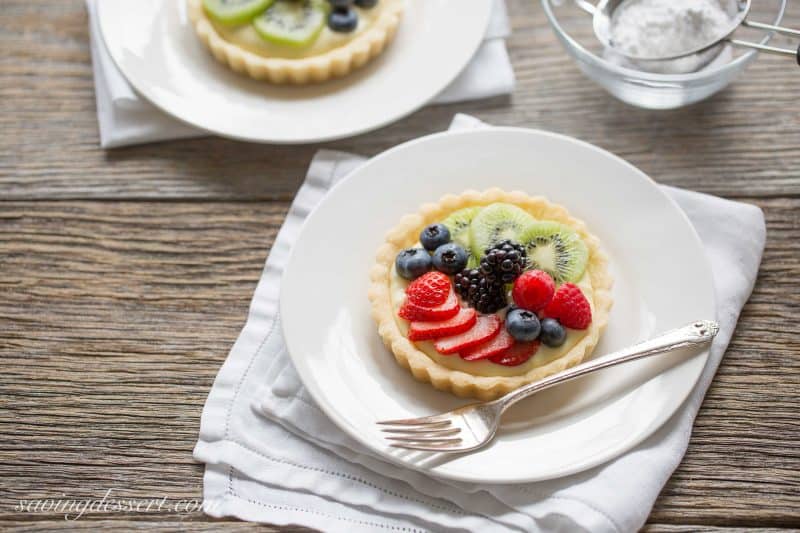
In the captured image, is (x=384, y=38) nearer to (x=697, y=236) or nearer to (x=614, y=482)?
(x=697, y=236)

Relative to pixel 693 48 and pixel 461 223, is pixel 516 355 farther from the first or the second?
pixel 693 48

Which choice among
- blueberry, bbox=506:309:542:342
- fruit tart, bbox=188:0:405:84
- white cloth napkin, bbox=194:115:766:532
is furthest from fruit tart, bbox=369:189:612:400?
fruit tart, bbox=188:0:405:84

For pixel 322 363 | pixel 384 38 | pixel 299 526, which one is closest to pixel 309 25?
pixel 384 38

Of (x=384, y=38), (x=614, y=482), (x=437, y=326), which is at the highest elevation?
(x=384, y=38)

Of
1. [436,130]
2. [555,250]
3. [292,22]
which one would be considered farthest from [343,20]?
[555,250]

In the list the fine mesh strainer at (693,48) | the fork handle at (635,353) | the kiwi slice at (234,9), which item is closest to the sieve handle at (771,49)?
the fine mesh strainer at (693,48)

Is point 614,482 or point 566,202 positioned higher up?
point 566,202
